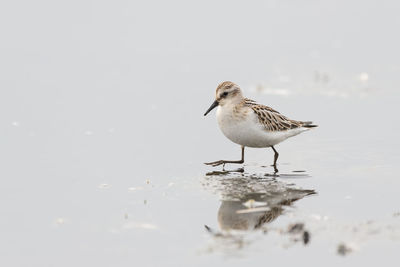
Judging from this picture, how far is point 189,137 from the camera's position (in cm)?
1539

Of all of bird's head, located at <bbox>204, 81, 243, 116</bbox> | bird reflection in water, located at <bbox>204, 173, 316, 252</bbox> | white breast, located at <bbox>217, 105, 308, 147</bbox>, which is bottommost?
bird reflection in water, located at <bbox>204, 173, 316, 252</bbox>

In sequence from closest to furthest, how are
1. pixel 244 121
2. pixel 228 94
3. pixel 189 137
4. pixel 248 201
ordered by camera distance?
pixel 248 201, pixel 244 121, pixel 228 94, pixel 189 137

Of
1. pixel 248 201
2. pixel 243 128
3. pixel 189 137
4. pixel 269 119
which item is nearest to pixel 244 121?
pixel 243 128

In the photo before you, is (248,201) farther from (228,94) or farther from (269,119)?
(228,94)

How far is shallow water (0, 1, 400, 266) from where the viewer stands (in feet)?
29.6

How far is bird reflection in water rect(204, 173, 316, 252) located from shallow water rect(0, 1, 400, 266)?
1.3 inches

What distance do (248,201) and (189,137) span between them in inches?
207

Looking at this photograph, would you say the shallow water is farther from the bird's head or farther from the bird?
the bird's head

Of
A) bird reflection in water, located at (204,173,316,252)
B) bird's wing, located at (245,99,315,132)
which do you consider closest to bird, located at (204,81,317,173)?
bird's wing, located at (245,99,315,132)

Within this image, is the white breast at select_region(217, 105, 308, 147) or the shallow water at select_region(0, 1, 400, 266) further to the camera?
the white breast at select_region(217, 105, 308, 147)

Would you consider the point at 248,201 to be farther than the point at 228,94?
No

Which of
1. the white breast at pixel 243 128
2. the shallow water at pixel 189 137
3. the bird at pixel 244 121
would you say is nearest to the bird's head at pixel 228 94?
the bird at pixel 244 121

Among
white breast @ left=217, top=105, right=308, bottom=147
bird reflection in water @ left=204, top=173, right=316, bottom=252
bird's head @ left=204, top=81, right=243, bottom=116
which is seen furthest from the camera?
bird's head @ left=204, top=81, right=243, bottom=116

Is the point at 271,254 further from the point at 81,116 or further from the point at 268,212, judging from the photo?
the point at 81,116
